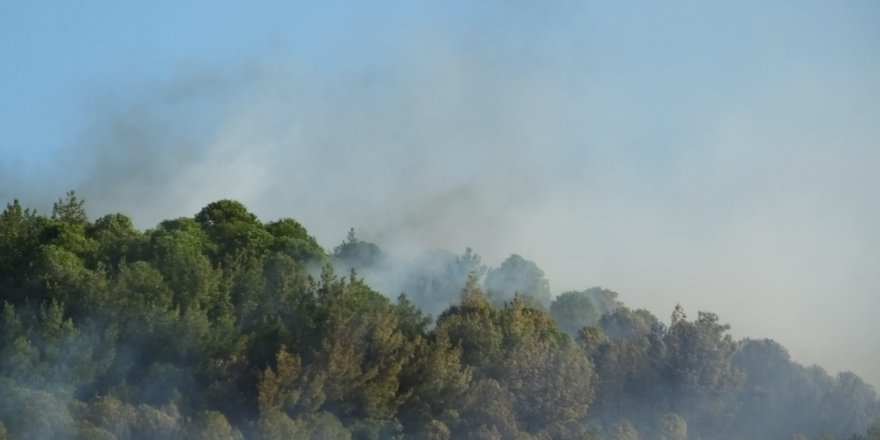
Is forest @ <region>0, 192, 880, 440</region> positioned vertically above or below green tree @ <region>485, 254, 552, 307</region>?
below

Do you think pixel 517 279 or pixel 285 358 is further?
pixel 517 279

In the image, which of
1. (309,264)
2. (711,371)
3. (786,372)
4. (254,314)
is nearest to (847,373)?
(786,372)

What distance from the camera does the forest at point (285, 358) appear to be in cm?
4116

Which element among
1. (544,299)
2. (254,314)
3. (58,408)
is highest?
(544,299)

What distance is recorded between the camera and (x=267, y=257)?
54.4 metres

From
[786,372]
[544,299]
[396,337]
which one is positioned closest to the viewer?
[396,337]

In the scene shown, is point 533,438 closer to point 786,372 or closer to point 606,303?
point 786,372

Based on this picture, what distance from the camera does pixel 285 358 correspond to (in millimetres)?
43562

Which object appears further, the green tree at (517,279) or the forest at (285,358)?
the green tree at (517,279)

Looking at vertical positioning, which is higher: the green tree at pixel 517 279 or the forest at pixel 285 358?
the green tree at pixel 517 279

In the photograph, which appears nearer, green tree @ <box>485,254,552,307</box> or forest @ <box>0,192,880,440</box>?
forest @ <box>0,192,880,440</box>

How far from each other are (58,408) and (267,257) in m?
17.3

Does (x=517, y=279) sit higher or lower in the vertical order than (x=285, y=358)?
higher

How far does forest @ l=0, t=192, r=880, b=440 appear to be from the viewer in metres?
41.2
